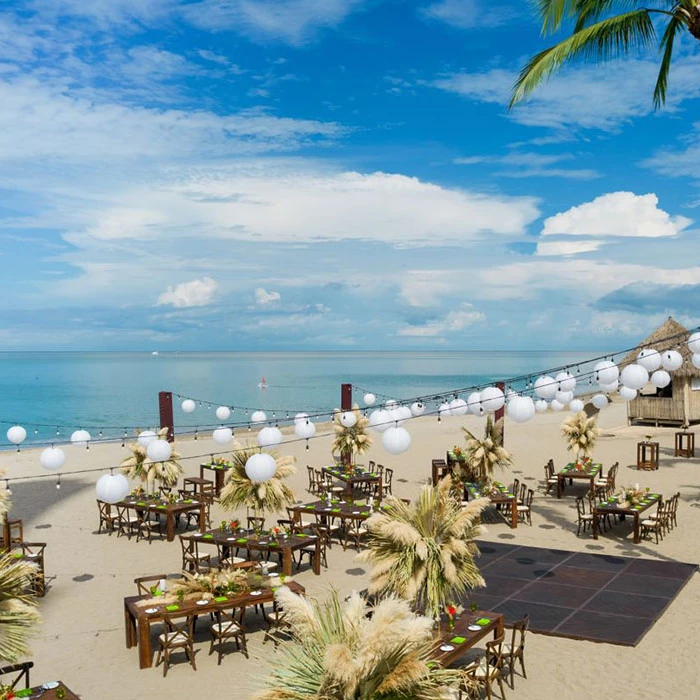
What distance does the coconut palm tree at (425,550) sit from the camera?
9648mm

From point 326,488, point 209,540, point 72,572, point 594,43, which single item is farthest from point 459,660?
point 326,488

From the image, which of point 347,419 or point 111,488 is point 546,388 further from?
point 111,488

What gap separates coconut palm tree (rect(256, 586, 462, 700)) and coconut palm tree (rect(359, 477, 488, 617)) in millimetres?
4232

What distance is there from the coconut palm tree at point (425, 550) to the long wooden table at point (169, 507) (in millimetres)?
9632

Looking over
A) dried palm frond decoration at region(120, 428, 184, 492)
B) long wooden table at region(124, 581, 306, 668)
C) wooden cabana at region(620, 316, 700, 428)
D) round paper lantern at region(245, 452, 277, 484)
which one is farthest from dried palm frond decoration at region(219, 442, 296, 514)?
wooden cabana at region(620, 316, 700, 428)

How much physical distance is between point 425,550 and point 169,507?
1066 centimetres

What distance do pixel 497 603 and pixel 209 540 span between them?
5918 millimetres

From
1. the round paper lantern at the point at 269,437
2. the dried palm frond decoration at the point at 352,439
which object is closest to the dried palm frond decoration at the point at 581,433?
the dried palm frond decoration at the point at 352,439

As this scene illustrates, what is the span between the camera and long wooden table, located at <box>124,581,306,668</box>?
10.9 meters

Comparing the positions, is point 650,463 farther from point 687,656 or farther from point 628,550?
point 687,656

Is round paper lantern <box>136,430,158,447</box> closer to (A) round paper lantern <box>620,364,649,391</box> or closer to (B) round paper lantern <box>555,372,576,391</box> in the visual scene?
(B) round paper lantern <box>555,372,576,391</box>

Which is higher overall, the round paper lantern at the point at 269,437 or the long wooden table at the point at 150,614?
the round paper lantern at the point at 269,437

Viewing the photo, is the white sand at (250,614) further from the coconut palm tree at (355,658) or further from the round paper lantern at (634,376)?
the round paper lantern at (634,376)

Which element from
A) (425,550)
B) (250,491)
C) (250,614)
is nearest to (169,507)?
(250,491)
